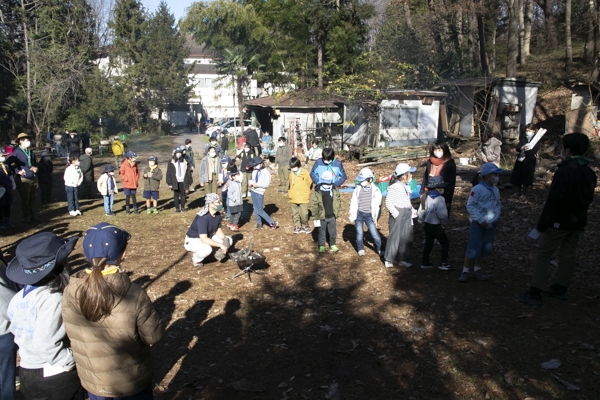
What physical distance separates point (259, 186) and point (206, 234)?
2.70 metres

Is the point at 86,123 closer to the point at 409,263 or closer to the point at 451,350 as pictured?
the point at 409,263

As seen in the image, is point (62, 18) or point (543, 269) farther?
point (62, 18)

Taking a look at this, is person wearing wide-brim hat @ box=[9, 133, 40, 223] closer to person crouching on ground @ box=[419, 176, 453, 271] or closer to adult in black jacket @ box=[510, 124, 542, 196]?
person crouching on ground @ box=[419, 176, 453, 271]

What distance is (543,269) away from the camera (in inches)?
236

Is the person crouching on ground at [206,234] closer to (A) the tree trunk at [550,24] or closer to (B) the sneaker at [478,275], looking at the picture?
(B) the sneaker at [478,275]

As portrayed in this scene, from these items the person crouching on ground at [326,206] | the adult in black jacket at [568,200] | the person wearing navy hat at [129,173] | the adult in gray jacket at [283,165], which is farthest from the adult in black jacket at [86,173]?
the adult in black jacket at [568,200]

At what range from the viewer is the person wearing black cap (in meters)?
3.01

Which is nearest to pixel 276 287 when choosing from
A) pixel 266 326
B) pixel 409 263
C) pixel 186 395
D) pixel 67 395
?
pixel 266 326

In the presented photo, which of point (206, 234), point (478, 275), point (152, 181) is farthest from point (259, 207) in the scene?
point (478, 275)

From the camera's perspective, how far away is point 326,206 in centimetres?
872

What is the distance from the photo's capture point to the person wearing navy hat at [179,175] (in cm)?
1269

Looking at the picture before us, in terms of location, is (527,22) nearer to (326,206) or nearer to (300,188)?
(300,188)

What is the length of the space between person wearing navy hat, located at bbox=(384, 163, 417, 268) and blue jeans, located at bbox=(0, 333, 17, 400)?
5.59 m

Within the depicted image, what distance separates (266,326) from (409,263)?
2903mm
